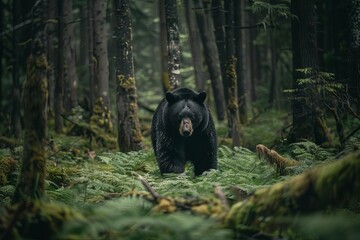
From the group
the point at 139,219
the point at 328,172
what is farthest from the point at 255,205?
the point at 139,219

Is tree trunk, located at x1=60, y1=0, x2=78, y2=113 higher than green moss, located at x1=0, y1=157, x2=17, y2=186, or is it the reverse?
tree trunk, located at x1=60, y1=0, x2=78, y2=113

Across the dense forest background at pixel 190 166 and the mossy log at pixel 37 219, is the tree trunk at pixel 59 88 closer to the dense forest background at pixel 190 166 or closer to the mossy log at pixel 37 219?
the dense forest background at pixel 190 166

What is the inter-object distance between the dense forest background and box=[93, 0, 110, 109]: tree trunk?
45 millimetres

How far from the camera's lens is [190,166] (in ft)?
36.2

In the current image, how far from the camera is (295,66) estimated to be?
1134 cm

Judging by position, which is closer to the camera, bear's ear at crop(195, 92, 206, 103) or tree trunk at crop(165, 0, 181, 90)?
bear's ear at crop(195, 92, 206, 103)

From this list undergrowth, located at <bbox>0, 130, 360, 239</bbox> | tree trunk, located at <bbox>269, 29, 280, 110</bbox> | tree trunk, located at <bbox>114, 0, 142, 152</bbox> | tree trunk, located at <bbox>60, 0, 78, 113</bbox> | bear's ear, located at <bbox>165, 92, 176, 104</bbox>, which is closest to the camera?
undergrowth, located at <bbox>0, 130, 360, 239</bbox>

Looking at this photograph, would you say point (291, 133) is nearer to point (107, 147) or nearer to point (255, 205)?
point (107, 147)

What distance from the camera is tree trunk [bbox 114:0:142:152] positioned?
40.7 ft

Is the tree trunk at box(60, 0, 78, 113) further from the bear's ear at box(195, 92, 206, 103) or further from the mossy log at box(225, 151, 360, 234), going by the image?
the mossy log at box(225, 151, 360, 234)

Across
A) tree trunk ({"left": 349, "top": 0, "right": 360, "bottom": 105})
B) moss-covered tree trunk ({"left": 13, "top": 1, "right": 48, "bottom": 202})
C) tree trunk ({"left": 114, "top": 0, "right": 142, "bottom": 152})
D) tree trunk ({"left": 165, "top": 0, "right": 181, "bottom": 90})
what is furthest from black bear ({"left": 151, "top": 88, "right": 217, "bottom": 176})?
moss-covered tree trunk ({"left": 13, "top": 1, "right": 48, "bottom": 202})

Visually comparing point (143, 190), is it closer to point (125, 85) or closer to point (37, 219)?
point (37, 219)

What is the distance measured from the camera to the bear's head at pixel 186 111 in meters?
8.72

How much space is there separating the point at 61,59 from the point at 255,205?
14800mm
